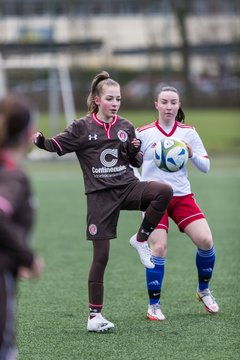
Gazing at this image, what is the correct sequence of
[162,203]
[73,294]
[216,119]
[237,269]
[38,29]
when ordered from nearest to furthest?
[162,203] < [73,294] < [237,269] < [216,119] < [38,29]

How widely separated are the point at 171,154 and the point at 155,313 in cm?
119

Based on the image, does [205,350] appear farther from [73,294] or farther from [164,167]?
[73,294]

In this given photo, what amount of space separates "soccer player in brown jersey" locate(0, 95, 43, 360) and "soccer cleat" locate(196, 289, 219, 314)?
311cm

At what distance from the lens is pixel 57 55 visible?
2992 centimetres

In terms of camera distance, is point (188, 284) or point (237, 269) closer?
point (188, 284)

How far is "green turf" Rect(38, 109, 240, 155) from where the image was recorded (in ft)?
86.9

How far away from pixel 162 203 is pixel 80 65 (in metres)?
25.4

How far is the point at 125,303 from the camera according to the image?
23.4 ft

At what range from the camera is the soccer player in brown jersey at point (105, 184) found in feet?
20.1

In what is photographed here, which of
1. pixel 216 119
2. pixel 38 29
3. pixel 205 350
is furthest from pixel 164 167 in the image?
pixel 38 29

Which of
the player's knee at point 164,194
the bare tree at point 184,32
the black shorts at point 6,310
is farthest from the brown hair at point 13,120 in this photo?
the bare tree at point 184,32

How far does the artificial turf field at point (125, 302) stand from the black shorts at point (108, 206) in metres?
0.69

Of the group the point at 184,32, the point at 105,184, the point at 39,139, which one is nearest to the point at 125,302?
the point at 105,184

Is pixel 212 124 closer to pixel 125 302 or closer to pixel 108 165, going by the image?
pixel 125 302
